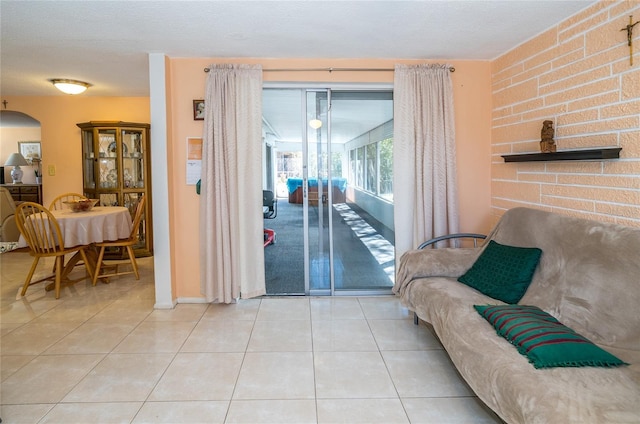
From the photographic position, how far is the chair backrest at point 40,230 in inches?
152

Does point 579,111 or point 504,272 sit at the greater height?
point 579,111

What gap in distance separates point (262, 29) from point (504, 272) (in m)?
2.41

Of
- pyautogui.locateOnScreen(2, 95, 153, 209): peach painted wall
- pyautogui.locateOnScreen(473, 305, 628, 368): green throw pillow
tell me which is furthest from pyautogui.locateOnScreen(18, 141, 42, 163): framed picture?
pyautogui.locateOnScreen(473, 305, 628, 368): green throw pillow

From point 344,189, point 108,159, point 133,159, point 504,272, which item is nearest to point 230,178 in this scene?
point 344,189

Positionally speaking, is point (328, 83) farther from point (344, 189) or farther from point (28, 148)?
point (28, 148)

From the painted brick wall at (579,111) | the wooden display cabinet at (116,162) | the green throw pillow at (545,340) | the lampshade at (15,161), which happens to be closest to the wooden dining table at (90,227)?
the wooden display cabinet at (116,162)

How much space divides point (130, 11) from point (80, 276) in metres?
Result: 3.41

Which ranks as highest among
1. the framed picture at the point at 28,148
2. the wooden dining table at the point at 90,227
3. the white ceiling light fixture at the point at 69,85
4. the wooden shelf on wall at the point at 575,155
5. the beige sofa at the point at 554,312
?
the white ceiling light fixture at the point at 69,85

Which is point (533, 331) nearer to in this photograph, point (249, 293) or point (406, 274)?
point (406, 274)

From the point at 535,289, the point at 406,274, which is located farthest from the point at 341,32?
the point at 535,289

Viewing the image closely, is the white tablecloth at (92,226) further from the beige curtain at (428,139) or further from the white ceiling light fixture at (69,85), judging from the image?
the beige curtain at (428,139)

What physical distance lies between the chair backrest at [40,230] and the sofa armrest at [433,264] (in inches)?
132

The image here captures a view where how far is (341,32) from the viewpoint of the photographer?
3000mm

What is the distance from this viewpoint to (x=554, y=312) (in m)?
2.17
